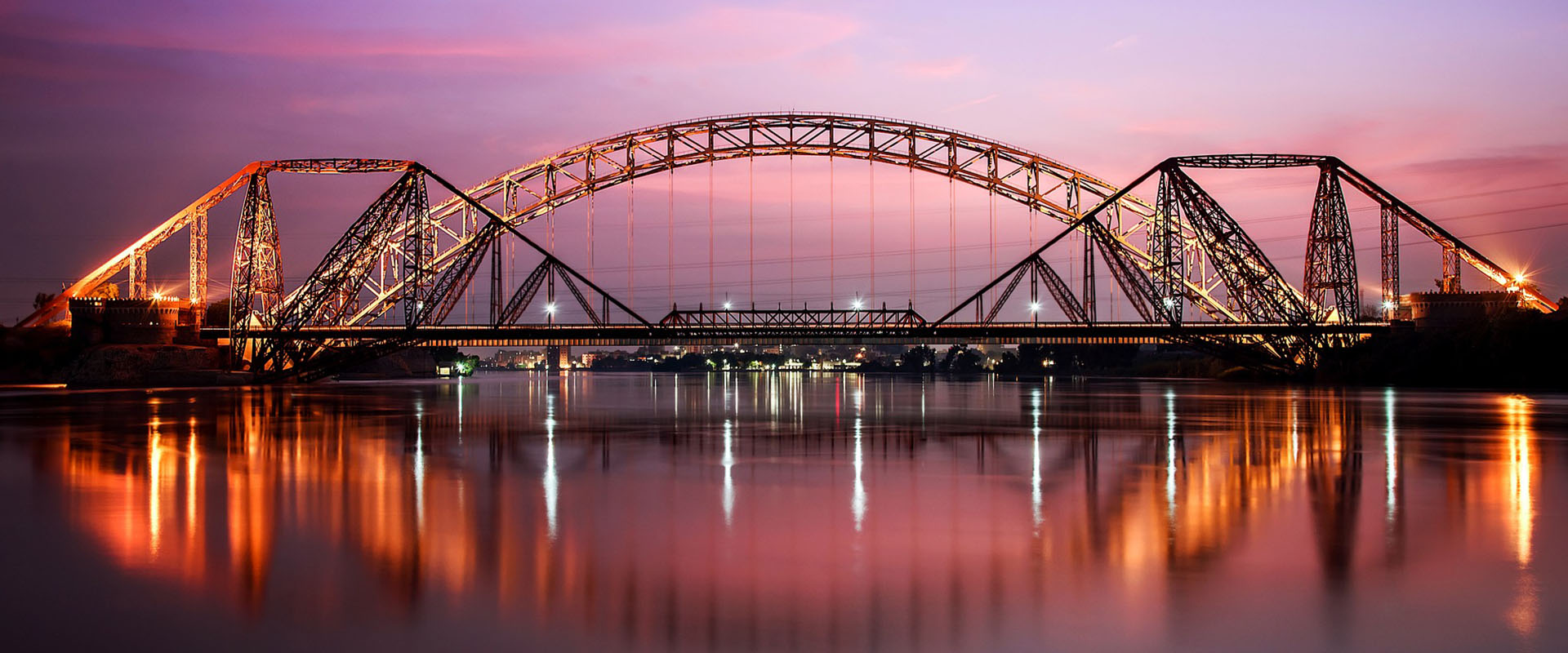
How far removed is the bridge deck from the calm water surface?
55.0 metres

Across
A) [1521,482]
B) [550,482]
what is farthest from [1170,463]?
[550,482]

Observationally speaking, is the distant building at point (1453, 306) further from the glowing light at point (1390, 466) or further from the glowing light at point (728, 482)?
the glowing light at point (728, 482)

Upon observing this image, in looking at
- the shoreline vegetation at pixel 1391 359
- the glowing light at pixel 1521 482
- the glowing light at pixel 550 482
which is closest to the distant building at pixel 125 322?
the shoreline vegetation at pixel 1391 359

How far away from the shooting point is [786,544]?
12523 millimetres

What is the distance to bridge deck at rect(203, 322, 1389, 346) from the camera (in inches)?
3214

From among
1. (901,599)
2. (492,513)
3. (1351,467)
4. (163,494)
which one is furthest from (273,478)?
(1351,467)

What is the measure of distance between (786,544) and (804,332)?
7177 centimetres

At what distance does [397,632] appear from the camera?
8859 millimetres

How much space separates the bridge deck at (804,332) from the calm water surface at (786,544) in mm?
55012

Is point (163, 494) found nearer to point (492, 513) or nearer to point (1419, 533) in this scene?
point (492, 513)

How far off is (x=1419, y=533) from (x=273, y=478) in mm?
16721

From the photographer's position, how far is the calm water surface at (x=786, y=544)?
9.00 metres

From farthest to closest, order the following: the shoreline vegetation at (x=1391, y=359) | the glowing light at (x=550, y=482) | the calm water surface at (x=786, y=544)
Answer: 1. the shoreline vegetation at (x=1391, y=359)
2. the glowing light at (x=550, y=482)
3. the calm water surface at (x=786, y=544)

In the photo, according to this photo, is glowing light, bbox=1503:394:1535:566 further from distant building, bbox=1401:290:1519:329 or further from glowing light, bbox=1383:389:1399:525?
distant building, bbox=1401:290:1519:329
